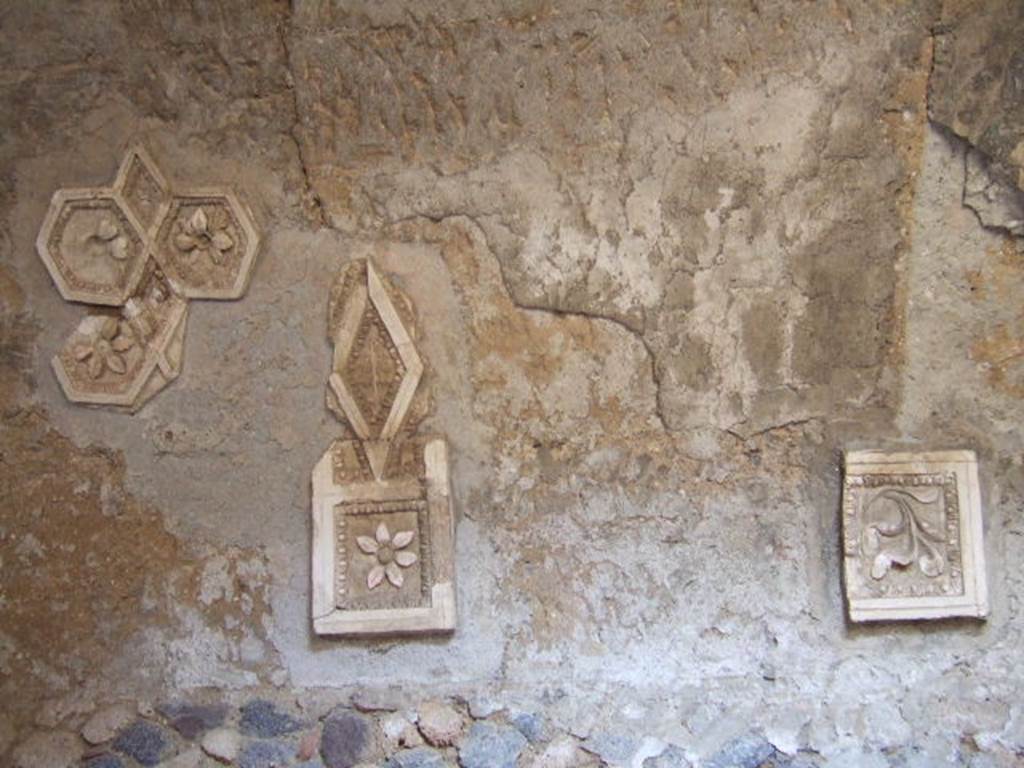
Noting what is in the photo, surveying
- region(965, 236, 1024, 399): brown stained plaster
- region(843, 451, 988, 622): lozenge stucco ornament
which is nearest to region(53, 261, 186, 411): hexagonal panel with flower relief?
region(843, 451, 988, 622): lozenge stucco ornament

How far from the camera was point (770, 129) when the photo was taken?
224cm

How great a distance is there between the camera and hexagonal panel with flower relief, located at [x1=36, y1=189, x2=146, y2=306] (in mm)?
2398

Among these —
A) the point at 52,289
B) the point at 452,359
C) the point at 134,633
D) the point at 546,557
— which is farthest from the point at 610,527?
the point at 52,289

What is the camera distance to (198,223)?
2.38 m

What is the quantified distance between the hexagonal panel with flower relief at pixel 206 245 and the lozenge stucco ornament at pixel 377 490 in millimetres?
182

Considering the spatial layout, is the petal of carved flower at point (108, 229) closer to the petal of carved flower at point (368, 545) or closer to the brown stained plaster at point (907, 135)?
the petal of carved flower at point (368, 545)

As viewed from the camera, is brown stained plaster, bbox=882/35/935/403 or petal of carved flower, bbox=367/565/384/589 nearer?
brown stained plaster, bbox=882/35/935/403

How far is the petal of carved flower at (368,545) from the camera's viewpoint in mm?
2352

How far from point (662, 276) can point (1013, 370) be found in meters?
0.59

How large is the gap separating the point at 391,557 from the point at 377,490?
117mm

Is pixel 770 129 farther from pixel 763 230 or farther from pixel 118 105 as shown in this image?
pixel 118 105

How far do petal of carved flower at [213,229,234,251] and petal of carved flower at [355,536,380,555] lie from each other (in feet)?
1.84

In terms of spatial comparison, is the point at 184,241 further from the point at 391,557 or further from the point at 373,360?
the point at 391,557

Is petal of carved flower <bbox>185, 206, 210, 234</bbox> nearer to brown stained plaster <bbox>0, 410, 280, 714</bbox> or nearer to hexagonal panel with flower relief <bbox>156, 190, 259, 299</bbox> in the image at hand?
hexagonal panel with flower relief <bbox>156, 190, 259, 299</bbox>
